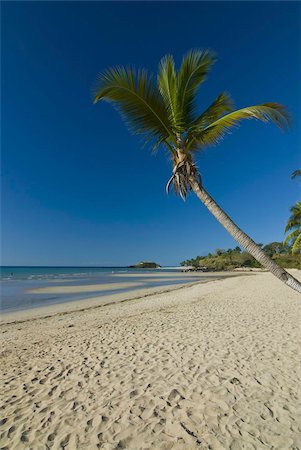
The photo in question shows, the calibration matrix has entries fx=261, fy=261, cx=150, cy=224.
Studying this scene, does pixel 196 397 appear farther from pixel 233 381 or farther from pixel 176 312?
pixel 176 312

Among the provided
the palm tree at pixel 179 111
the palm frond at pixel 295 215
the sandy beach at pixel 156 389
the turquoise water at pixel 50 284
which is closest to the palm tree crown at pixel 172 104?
the palm tree at pixel 179 111

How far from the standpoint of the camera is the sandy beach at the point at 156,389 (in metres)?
3.29

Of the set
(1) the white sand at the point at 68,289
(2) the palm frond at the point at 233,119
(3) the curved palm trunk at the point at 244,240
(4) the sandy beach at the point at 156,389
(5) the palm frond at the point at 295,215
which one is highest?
(5) the palm frond at the point at 295,215

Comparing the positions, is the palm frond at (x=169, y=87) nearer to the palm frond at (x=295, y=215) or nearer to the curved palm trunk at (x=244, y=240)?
the curved palm trunk at (x=244, y=240)

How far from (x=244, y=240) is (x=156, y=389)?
2989 mm

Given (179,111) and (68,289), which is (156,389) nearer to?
(179,111)

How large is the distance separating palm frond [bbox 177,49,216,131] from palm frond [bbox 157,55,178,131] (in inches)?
3.6

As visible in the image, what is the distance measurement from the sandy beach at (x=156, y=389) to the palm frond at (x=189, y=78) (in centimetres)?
459

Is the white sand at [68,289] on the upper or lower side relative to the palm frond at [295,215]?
lower

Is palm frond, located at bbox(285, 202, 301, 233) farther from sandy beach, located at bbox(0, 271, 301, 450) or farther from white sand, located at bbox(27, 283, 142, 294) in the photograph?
white sand, located at bbox(27, 283, 142, 294)

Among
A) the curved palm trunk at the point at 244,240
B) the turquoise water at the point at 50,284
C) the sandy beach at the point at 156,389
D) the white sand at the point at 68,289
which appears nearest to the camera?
the curved palm trunk at the point at 244,240

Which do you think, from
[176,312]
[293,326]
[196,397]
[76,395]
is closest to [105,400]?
[76,395]

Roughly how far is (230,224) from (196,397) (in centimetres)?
280

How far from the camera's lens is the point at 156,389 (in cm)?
445
